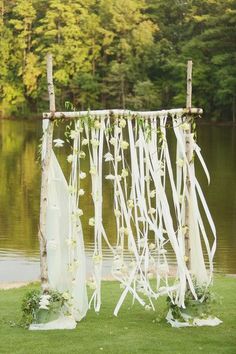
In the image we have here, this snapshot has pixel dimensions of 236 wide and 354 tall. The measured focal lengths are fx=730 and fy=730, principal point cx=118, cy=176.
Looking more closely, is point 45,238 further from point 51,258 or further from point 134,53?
point 134,53

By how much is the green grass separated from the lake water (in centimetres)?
405

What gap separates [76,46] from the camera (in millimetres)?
45812

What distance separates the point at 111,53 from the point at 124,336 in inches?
1605

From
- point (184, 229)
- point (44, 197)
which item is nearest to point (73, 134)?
point (44, 197)

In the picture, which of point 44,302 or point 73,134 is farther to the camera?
point 73,134

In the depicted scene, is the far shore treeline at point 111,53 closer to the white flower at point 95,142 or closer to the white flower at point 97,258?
the white flower at point 95,142

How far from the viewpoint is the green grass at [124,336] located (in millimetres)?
4895

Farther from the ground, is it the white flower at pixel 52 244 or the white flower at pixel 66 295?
the white flower at pixel 52 244

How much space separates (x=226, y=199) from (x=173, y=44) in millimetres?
29411

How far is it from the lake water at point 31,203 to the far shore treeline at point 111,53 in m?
8.47

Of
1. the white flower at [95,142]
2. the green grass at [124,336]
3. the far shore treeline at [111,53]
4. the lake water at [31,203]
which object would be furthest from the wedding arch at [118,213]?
the far shore treeline at [111,53]

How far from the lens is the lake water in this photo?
35.9 ft

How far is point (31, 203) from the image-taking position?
16797 millimetres

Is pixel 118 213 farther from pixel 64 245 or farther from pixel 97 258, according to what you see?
pixel 64 245
